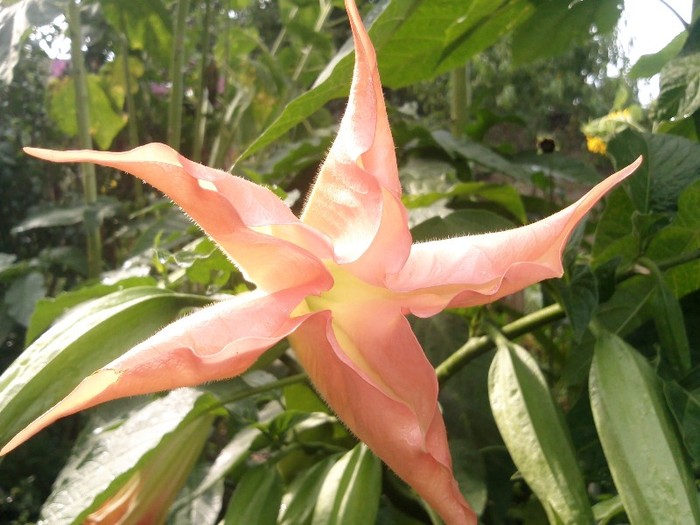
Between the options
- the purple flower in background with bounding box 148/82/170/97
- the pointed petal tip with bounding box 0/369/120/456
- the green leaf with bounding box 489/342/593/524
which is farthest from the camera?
the purple flower in background with bounding box 148/82/170/97

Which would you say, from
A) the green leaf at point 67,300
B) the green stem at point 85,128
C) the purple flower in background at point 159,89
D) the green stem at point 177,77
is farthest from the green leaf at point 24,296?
the purple flower in background at point 159,89

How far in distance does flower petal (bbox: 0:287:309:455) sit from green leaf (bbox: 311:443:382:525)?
14 cm

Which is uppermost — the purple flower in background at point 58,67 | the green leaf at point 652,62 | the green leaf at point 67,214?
the purple flower in background at point 58,67

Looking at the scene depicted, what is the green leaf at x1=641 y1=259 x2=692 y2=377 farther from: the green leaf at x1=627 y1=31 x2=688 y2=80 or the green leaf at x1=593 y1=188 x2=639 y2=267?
the green leaf at x1=627 y1=31 x2=688 y2=80

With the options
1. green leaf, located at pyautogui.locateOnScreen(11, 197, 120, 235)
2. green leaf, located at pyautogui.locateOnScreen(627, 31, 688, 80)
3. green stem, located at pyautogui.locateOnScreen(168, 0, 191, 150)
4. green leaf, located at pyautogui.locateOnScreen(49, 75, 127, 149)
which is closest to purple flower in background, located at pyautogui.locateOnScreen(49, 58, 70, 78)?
green leaf, located at pyautogui.locateOnScreen(49, 75, 127, 149)

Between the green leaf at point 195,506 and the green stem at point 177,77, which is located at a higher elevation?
the green stem at point 177,77

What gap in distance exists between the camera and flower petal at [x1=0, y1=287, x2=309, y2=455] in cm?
18

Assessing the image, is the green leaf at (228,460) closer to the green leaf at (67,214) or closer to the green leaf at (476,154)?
the green leaf at (476,154)

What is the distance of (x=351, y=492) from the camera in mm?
333

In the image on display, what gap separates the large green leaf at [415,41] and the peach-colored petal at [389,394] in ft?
0.48

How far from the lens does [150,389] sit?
189 millimetres

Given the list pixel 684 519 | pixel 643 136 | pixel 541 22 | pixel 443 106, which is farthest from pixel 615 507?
pixel 443 106

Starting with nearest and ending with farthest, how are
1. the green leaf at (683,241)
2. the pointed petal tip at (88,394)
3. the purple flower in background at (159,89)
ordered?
the pointed petal tip at (88,394) → the green leaf at (683,241) → the purple flower in background at (159,89)

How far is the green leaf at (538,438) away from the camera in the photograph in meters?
0.28
